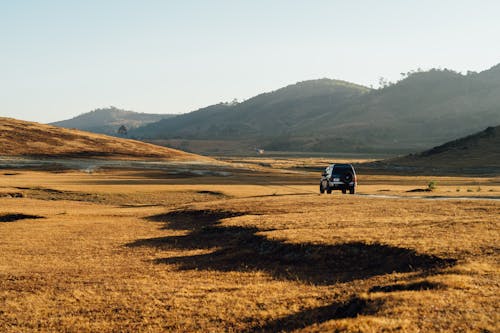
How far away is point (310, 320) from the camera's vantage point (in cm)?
1426

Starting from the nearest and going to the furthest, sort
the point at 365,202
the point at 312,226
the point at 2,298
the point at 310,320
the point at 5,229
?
1. the point at 310,320
2. the point at 2,298
3. the point at 312,226
4. the point at 5,229
5. the point at 365,202

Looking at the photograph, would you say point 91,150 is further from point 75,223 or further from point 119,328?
point 119,328

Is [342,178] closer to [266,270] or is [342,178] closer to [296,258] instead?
[296,258]

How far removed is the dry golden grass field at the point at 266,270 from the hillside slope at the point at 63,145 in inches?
3506

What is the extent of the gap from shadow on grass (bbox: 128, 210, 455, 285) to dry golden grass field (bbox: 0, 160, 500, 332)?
60 millimetres

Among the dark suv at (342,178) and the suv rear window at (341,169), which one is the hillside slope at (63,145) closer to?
the dark suv at (342,178)

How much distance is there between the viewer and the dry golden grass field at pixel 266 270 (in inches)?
563

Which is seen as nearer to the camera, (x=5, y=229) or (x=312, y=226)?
(x=312, y=226)

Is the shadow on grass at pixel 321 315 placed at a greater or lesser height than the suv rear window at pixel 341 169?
lesser

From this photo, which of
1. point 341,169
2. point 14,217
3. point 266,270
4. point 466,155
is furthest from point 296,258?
point 466,155

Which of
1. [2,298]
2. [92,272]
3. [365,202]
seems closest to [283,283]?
[92,272]

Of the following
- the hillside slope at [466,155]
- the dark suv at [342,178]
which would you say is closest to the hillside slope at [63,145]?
the hillside slope at [466,155]

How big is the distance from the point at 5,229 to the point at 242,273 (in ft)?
64.5

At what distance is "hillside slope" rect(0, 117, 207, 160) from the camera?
12219 centimetres
